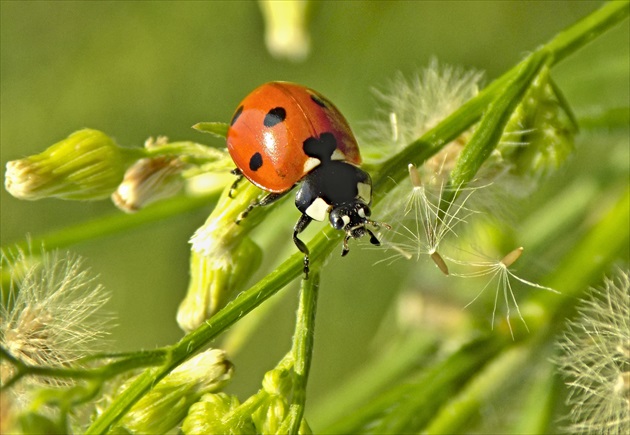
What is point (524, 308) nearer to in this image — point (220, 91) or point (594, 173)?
point (594, 173)

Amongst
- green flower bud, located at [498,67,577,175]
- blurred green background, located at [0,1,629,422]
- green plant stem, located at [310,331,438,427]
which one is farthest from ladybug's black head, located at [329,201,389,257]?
blurred green background, located at [0,1,629,422]

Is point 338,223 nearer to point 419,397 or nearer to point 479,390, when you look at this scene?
point 419,397

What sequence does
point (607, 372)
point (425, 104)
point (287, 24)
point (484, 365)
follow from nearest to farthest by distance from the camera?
point (607, 372) < point (484, 365) < point (425, 104) < point (287, 24)

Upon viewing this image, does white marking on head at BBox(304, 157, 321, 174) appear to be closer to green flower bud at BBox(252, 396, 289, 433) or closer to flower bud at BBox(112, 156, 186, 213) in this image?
flower bud at BBox(112, 156, 186, 213)

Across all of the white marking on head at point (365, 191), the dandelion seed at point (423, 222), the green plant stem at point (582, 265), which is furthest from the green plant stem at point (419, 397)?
the white marking on head at point (365, 191)

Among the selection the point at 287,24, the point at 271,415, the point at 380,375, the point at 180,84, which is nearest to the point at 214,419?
the point at 271,415

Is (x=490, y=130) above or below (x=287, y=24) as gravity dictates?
below

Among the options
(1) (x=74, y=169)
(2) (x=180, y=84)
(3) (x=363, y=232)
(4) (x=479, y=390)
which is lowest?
(4) (x=479, y=390)
